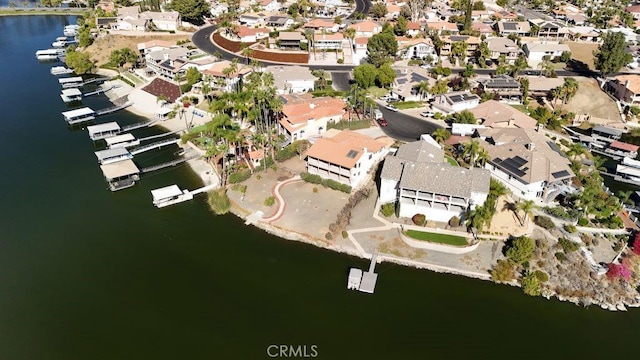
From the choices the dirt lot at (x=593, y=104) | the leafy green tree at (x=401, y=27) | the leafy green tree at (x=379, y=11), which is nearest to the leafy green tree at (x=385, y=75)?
the leafy green tree at (x=401, y=27)

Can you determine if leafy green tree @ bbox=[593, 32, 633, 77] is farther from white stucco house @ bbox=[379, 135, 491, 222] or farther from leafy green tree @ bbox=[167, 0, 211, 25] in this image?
leafy green tree @ bbox=[167, 0, 211, 25]

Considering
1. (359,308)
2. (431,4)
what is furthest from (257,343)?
(431,4)

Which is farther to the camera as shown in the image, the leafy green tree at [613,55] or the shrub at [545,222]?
the leafy green tree at [613,55]

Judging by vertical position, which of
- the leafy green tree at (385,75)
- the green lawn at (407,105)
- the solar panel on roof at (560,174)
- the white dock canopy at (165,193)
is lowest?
the white dock canopy at (165,193)

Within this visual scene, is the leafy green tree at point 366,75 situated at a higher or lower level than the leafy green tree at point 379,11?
lower

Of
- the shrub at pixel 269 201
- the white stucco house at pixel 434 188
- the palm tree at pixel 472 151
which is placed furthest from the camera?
the palm tree at pixel 472 151

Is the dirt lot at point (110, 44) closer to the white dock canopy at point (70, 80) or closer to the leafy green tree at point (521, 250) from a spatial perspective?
the white dock canopy at point (70, 80)

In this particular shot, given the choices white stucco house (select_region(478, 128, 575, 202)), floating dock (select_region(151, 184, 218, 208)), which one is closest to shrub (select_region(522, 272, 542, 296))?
white stucco house (select_region(478, 128, 575, 202))
